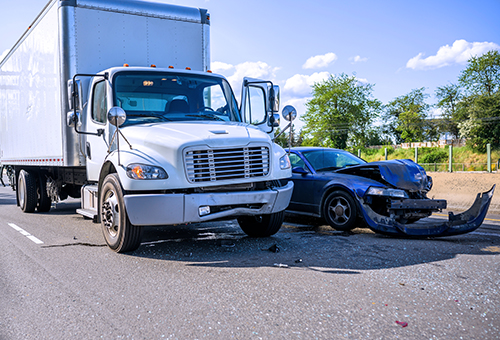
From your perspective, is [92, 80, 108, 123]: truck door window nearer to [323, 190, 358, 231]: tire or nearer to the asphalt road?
the asphalt road

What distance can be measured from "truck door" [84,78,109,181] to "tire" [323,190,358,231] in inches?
148

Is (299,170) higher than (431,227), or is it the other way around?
(299,170)

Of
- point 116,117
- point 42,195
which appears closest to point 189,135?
point 116,117

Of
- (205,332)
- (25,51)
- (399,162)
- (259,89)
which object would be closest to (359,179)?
(399,162)

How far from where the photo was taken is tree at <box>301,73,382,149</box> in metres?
62.7

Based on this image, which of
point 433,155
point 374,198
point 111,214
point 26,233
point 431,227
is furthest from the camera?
point 433,155

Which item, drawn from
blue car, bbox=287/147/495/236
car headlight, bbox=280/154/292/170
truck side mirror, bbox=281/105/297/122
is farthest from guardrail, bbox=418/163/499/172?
car headlight, bbox=280/154/292/170

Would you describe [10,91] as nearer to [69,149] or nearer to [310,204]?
[69,149]

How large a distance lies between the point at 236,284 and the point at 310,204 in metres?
3.88

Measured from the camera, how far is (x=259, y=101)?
763 cm

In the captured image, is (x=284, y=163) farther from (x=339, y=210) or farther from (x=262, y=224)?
(x=339, y=210)

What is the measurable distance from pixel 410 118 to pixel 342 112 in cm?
2060

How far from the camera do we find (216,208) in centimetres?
561

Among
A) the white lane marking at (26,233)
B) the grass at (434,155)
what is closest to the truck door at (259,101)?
the white lane marking at (26,233)
